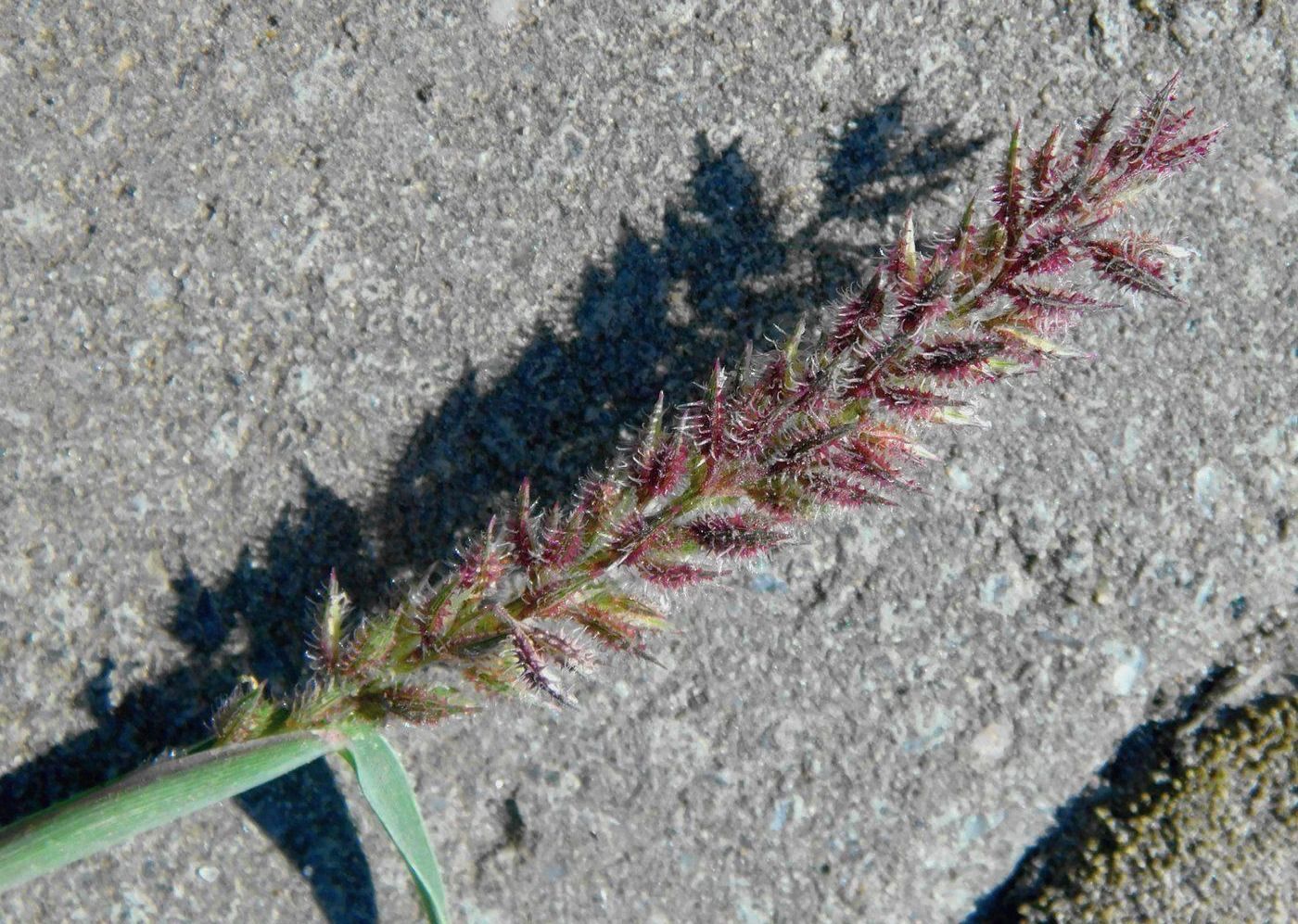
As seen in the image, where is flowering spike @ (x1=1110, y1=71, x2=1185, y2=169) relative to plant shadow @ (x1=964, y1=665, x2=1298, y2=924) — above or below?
above

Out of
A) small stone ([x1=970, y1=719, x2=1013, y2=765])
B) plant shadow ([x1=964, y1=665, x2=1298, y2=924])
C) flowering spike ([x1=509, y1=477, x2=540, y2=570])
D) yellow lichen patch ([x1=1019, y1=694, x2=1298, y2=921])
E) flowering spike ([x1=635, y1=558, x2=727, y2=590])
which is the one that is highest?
flowering spike ([x1=509, y1=477, x2=540, y2=570])

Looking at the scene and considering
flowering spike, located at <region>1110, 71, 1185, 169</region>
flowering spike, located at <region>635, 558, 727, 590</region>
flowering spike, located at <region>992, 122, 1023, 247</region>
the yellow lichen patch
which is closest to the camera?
flowering spike, located at <region>1110, 71, 1185, 169</region>

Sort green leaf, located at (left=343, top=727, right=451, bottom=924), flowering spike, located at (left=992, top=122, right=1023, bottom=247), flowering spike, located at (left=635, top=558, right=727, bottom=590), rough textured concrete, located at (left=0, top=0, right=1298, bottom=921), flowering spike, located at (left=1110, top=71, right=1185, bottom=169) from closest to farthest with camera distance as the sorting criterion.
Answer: flowering spike, located at (left=1110, top=71, right=1185, bottom=169), flowering spike, located at (left=992, top=122, right=1023, bottom=247), flowering spike, located at (left=635, top=558, right=727, bottom=590), green leaf, located at (left=343, top=727, right=451, bottom=924), rough textured concrete, located at (left=0, top=0, right=1298, bottom=921)

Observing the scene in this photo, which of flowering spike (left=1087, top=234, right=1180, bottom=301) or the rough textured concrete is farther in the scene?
the rough textured concrete

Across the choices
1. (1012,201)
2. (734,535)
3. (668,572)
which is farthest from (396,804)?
(1012,201)

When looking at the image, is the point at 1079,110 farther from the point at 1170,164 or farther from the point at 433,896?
the point at 433,896

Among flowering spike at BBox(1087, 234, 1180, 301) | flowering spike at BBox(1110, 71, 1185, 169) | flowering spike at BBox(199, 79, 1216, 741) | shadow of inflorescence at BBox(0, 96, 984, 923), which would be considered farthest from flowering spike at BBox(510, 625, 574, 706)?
flowering spike at BBox(1110, 71, 1185, 169)

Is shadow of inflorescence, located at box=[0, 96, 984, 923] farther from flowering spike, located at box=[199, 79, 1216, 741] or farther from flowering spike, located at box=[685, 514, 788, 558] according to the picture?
flowering spike, located at box=[685, 514, 788, 558]
